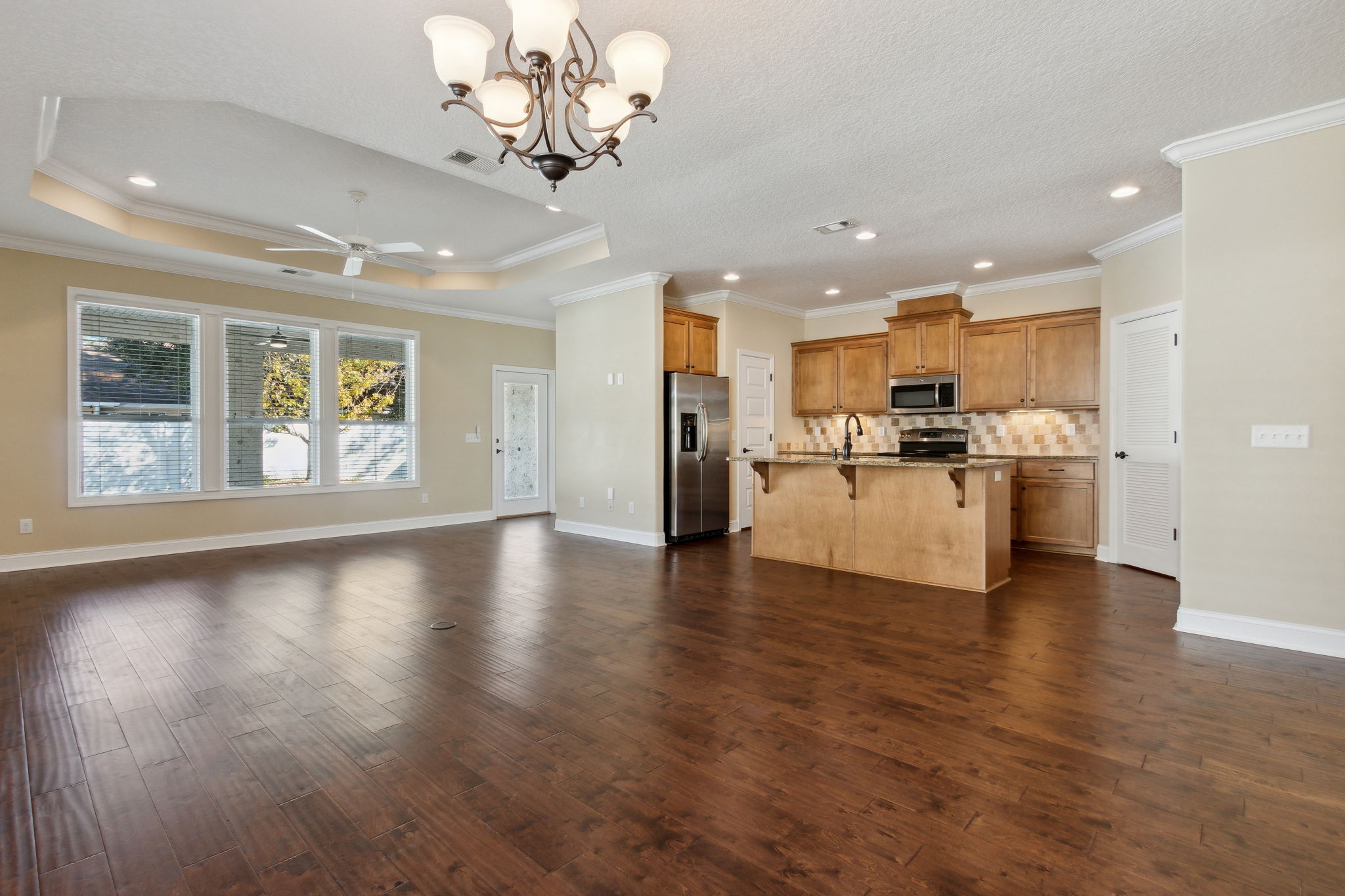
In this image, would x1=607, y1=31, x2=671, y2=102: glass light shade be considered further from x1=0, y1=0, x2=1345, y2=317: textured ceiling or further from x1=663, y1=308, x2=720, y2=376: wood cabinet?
x1=663, y1=308, x2=720, y2=376: wood cabinet

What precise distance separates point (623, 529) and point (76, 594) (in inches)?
174

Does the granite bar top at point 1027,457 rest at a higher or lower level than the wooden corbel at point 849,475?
higher

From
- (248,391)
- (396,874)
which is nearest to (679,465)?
(248,391)

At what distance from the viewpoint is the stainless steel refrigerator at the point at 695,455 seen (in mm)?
6340

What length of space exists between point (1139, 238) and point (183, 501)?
8.98 m

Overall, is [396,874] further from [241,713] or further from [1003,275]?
[1003,275]

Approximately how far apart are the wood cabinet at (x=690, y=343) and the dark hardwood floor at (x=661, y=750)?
331 centimetres

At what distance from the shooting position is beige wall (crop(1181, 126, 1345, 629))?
303 cm

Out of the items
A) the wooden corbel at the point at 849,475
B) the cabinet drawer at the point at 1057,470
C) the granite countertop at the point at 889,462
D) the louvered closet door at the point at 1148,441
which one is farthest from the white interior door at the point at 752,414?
the louvered closet door at the point at 1148,441

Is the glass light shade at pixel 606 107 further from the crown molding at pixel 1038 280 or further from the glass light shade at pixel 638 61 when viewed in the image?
the crown molding at pixel 1038 280

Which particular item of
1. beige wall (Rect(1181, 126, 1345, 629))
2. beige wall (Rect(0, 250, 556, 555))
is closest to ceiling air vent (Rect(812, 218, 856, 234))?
beige wall (Rect(1181, 126, 1345, 629))

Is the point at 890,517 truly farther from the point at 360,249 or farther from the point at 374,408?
the point at 374,408

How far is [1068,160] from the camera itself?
353 centimetres

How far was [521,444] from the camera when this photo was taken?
8.55 m
